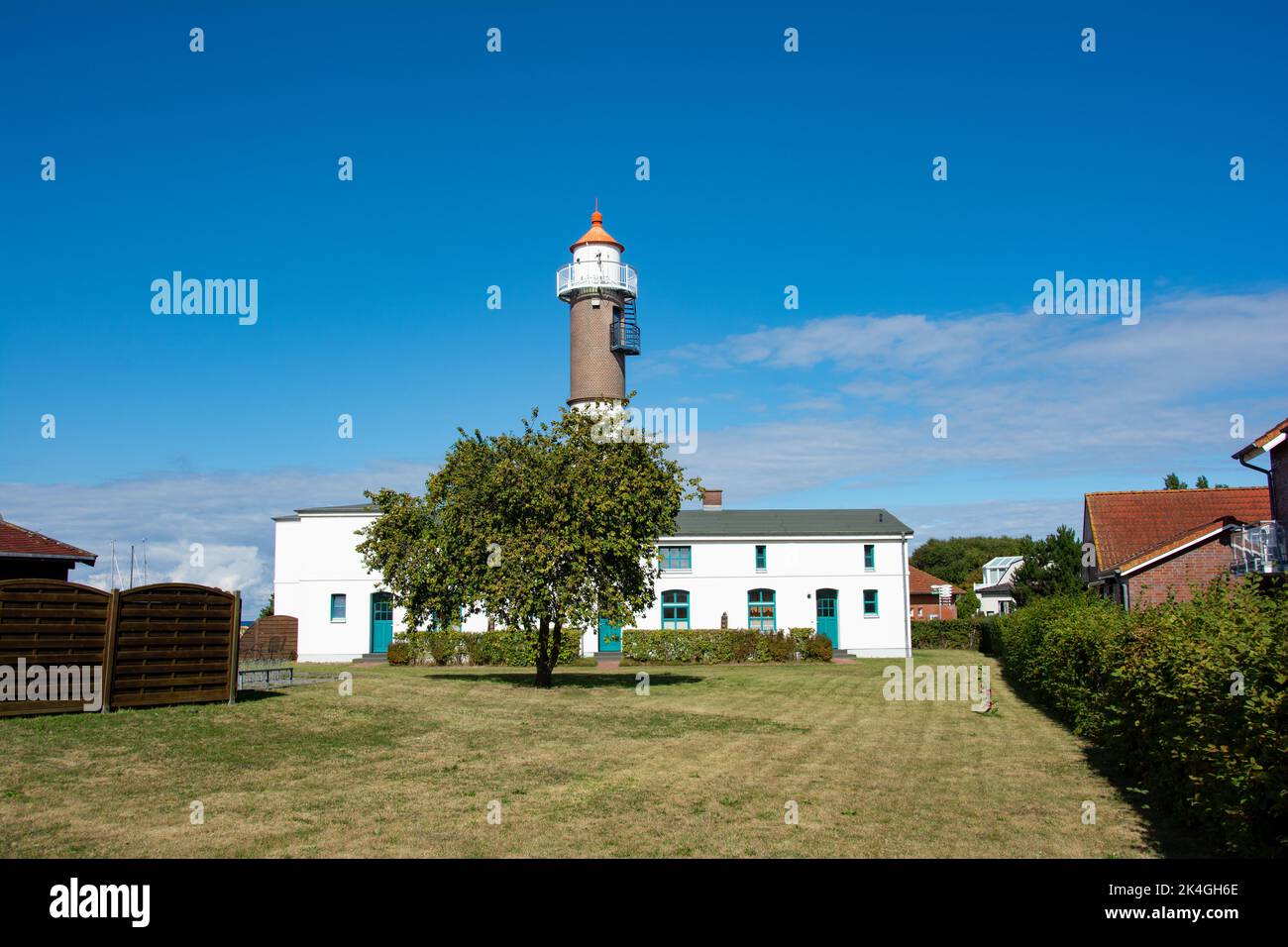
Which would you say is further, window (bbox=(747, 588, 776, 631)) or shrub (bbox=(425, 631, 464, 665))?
window (bbox=(747, 588, 776, 631))

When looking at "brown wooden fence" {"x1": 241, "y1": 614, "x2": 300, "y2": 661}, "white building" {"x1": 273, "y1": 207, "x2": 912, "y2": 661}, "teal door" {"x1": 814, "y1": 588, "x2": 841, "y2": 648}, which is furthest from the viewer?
A: "teal door" {"x1": 814, "y1": 588, "x2": 841, "y2": 648}

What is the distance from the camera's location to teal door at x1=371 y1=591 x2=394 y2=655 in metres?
38.0

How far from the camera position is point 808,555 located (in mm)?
41031

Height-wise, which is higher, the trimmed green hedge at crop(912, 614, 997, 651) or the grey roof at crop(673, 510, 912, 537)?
the grey roof at crop(673, 510, 912, 537)

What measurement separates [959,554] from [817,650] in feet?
244

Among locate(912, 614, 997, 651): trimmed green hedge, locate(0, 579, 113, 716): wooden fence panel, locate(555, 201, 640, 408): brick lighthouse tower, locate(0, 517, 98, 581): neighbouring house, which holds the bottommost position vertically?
locate(912, 614, 997, 651): trimmed green hedge

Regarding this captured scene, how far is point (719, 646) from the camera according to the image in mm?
37375

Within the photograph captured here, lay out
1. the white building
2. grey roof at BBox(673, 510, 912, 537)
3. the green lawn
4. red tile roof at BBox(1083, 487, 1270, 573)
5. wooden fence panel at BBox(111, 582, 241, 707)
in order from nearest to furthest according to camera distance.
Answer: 1. the green lawn
2. wooden fence panel at BBox(111, 582, 241, 707)
3. red tile roof at BBox(1083, 487, 1270, 573)
4. the white building
5. grey roof at BBox(673, 510, 912, 537)

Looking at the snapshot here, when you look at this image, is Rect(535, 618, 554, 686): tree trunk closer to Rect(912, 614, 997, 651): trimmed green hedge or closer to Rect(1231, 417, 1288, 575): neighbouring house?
Rect(1231, 417, 1288, 575): neighbouring house

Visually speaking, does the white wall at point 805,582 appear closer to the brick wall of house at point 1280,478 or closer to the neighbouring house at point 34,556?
the brick wall of house at point 1280,478

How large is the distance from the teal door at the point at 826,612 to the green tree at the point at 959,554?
60.0m

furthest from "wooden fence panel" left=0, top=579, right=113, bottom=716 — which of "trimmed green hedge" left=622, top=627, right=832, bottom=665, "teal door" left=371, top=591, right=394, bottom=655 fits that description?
"trimmed green hedge" left=622, top=627, right=832, bottom=665

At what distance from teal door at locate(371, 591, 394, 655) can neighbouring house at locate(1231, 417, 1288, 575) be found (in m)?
29.4
